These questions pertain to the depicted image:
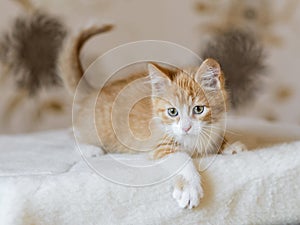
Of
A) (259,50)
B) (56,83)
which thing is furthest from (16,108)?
(259,50)

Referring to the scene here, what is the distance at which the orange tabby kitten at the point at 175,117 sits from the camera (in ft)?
3.12

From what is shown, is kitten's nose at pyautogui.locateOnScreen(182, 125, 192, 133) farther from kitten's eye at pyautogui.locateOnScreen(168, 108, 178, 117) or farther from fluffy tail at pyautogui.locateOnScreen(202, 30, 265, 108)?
fluffy tail at pyautogui.locateOnScreen(202, 30, 265, 108)

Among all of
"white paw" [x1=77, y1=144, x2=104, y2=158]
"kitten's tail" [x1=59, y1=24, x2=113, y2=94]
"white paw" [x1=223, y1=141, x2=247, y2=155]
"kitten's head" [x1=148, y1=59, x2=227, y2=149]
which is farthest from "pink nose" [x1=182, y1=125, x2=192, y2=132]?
"kitten's tail" [x1=59, y1=24, x2=113, y2=94]

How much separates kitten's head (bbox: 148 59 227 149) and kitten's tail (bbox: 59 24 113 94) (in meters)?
0.37

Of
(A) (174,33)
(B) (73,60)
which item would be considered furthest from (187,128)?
(A) (174,33)

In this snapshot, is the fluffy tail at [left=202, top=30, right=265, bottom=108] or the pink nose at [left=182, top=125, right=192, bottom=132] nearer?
the pink nose at [left=182, top=125, right=192, bottom=132]

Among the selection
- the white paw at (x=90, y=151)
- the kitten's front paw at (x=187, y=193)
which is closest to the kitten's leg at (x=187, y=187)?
the kitten's front paw at (x=187, y=193)

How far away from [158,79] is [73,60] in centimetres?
42

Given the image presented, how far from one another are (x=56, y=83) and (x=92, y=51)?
0.17m

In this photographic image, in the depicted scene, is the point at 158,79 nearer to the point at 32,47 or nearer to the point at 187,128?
the point at 187,128

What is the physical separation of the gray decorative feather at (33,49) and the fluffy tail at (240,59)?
1.71 ft

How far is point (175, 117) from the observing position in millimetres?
976

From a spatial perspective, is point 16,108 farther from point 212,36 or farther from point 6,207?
point 6,207

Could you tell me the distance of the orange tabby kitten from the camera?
3.12ft
